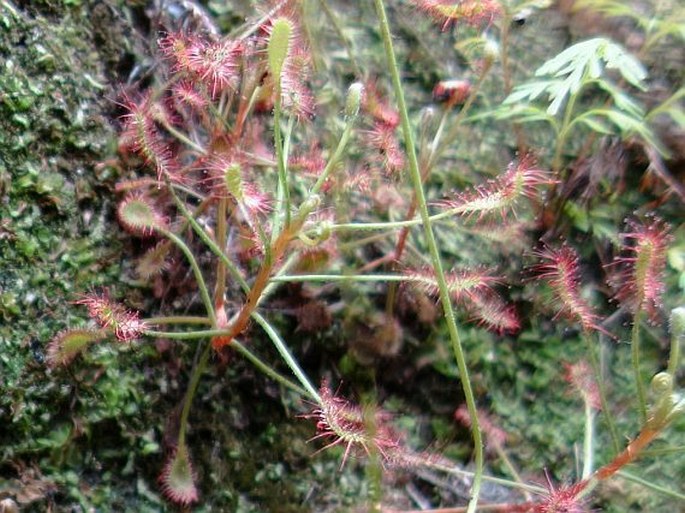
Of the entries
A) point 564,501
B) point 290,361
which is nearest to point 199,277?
point 290,361

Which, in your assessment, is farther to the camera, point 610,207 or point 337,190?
point 610,207

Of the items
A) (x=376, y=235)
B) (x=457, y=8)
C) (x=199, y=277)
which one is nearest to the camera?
(x=199, y=277)

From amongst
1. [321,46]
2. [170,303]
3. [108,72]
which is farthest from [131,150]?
[321,46]

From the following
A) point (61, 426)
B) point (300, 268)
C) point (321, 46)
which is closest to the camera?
point (61, 426)

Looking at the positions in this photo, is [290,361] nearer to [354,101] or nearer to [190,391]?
[190,391]

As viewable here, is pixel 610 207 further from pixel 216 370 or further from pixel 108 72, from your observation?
pixel 108 72

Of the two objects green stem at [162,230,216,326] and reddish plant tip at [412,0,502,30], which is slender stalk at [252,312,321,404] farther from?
reddish plant tip at [412,0,502,30]

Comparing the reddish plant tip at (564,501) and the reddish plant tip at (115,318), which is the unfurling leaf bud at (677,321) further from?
the reddish plant tip at (115,318)

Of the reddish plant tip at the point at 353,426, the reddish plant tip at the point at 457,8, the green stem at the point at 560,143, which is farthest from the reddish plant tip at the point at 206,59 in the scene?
the green stem at the point at 560,143

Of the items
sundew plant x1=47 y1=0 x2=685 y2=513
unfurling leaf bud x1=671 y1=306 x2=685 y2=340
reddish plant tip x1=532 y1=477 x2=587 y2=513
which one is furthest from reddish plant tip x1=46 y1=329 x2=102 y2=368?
unfurling leaf bud x1=671 y1=306 x2=685 y2=340
